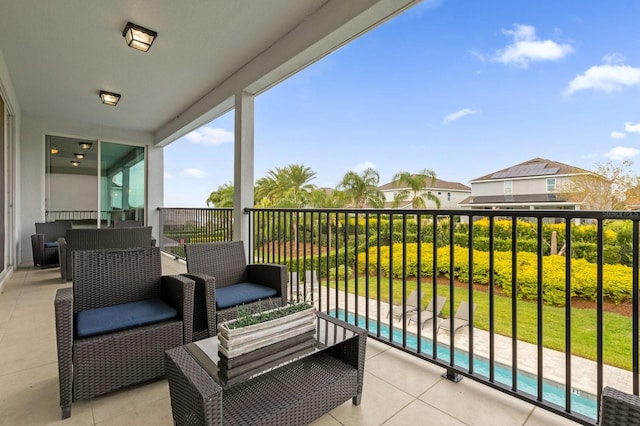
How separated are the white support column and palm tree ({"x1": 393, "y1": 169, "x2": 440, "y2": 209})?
681 inches

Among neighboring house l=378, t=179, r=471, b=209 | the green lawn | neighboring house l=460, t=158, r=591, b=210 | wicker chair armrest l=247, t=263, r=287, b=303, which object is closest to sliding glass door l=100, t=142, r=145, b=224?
wicker chair armrest l=247, t=263, r=287, b=303

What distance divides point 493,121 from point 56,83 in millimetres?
23776

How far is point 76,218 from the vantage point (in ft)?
21.7

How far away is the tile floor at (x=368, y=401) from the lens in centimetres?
151

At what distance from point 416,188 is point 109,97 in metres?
18.7

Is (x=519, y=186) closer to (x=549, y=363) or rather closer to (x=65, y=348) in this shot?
(x=549, y=363)

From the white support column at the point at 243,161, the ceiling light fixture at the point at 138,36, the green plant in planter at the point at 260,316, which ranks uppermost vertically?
the ceiling light fixture at the point at 138,36

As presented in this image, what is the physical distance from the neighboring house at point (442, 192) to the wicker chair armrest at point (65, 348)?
19.6 metres

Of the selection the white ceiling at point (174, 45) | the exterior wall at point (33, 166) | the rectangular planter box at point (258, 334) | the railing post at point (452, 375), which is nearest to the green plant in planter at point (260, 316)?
the rectangular planter box at point (258, 334)

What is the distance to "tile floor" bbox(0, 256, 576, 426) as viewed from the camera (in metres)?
1.51

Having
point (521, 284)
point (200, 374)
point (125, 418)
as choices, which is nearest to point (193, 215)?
point (125, 418)

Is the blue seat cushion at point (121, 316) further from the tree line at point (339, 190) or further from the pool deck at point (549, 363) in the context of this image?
the tree line at point (339, 190)

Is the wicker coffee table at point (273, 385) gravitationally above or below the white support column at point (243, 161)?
below

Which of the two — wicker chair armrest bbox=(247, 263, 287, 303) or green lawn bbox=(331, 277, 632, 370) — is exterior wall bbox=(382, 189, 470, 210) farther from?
wicker chair armrest bbox=(247, 263, 287, 303)
